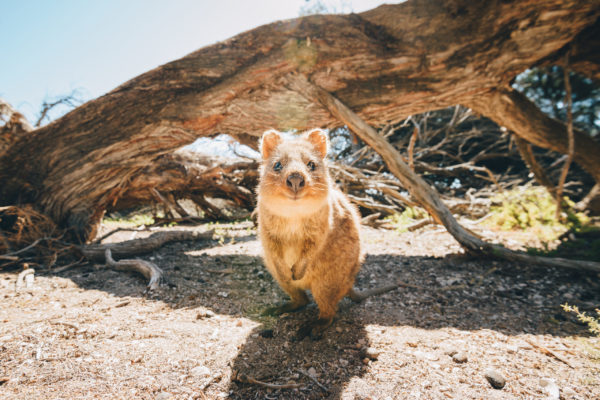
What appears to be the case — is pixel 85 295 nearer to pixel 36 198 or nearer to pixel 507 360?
pixel 36 198

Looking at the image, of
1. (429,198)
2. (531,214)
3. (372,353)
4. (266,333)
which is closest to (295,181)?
(266,333)

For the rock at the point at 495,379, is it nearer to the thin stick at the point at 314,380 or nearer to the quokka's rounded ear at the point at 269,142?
the thin stick at the point at 314,380

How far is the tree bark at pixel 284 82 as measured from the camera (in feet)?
14.6

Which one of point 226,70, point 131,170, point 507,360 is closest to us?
point 507,360

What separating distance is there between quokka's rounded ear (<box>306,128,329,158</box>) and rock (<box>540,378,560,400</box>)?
8.69 feet

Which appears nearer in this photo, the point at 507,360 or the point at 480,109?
the point at 507,360

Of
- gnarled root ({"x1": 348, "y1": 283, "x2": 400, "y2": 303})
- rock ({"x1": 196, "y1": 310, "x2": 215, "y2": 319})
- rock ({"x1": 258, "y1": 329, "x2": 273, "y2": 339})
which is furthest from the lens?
gnarled root ({"x1": 348, "y1": 283, "x2": 400, "y2": 303})

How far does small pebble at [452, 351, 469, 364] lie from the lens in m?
2.28

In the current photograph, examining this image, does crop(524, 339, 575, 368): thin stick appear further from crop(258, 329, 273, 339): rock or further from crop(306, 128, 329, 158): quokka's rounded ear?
crop(306, 128, 329, 158): quokka's rounded ear

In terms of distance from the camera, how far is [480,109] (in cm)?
536

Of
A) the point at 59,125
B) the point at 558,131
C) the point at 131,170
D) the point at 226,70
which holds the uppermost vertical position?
the point at 226,70

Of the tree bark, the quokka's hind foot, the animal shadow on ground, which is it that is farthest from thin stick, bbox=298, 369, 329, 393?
the tree bark

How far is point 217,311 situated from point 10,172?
15.8 feet

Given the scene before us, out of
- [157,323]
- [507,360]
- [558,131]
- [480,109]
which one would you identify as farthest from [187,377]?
[558,131]
